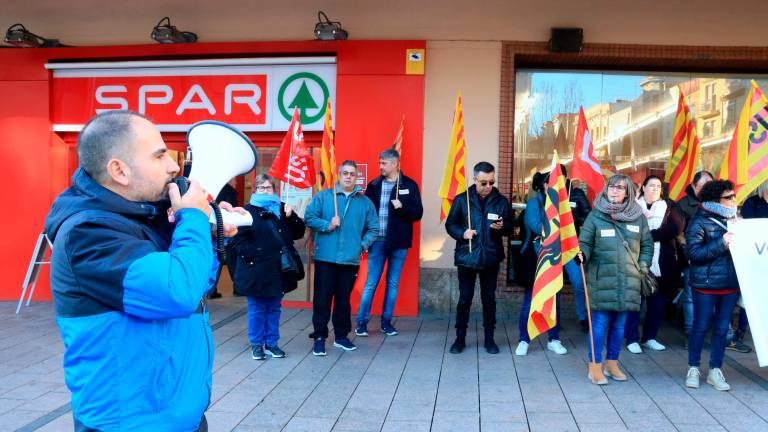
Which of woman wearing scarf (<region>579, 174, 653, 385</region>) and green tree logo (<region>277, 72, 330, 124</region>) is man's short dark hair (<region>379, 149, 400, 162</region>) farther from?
woman wearing scarf (<region>579, 174, 653, 385</region>)

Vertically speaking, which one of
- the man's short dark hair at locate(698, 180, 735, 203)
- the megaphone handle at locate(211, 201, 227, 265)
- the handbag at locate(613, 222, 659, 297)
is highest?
the man's short dark hair at locate(698, 180, 735, 203)

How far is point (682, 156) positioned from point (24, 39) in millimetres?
8919

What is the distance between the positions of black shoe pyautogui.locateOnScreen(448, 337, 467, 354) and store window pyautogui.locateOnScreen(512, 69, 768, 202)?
294 centimetres

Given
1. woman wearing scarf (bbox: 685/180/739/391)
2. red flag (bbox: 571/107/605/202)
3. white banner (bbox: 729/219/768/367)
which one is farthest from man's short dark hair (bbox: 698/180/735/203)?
red flag (bbox: 571/107/605/202)

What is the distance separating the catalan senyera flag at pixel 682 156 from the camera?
7098 millimetres

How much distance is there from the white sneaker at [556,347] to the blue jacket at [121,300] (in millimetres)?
5152

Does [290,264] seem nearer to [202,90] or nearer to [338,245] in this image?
[338,245]

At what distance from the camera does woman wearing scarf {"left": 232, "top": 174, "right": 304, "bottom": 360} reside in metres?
5.93

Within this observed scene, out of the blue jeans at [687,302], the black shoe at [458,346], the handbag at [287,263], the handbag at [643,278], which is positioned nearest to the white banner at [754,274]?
the handbag at [643,278]

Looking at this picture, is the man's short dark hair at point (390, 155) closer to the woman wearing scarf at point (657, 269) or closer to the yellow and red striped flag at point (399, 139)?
the yellow and red striped flag at point (399, 139)

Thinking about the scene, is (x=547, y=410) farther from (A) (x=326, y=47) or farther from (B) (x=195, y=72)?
(B) (x=195, y=72)

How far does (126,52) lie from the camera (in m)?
8.88

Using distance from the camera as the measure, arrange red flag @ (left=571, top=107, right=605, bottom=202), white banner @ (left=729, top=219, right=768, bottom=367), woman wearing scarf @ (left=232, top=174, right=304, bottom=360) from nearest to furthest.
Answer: white banner @ (left=729, top=219, right=768, bottom=367) → woman wearing scarf @ (left=232, top=174, right=304, bottom=360) → red flag @ (left=571, top=107, right=605, bottom=202)

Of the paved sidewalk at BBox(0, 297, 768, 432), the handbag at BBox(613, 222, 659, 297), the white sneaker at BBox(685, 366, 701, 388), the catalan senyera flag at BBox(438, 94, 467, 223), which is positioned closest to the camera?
the paved sidewalk at BBox(0, 297, 768, 432)
